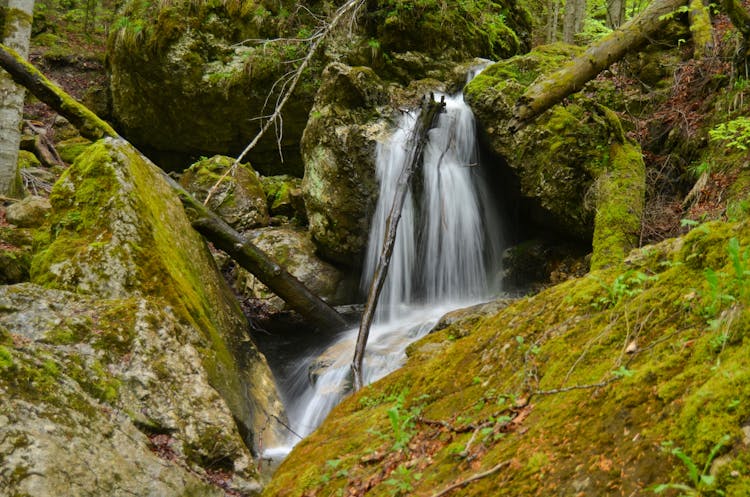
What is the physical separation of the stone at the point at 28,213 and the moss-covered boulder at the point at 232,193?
3564 mm

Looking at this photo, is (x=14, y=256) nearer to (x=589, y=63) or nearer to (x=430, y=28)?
(x=589, y=63)

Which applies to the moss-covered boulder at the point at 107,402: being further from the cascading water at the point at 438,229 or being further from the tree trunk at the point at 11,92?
the tree trunk at the point at 11,92

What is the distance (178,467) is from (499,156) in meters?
6.77

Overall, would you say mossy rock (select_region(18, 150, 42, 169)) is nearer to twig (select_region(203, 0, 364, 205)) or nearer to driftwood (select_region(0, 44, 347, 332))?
driftwood (select_region(0, 44, 347, 332))

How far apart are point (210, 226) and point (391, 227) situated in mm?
2545

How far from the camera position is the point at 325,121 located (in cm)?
894

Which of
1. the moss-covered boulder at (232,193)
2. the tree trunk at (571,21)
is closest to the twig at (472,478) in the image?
the moss-covered boulder at (232,193)

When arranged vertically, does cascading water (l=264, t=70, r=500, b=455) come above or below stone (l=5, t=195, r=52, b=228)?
below

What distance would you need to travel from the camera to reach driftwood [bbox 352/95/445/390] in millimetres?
6027

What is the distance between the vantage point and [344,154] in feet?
28.8

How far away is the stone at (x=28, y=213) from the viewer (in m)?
6.82

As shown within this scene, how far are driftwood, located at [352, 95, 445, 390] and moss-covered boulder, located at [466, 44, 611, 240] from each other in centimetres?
91

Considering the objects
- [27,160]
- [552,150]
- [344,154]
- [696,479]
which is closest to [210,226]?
[344,154]

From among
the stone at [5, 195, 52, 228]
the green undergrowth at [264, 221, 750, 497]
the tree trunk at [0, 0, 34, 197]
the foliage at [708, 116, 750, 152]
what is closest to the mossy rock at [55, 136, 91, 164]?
the tree trunk at [0, 0, 34, 197]
